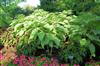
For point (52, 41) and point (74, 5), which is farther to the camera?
point (74, 5)

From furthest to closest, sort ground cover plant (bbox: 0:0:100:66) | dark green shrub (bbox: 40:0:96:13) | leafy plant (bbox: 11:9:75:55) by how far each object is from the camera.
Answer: dark green shrub (bbox: 40:0:96:13)
leafy plant (bbox: 11:9:75:55)
ground cover plant (bbox: 0:0:100:66)

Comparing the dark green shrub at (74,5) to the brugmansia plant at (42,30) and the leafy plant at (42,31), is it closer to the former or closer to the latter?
the brugmansia plant at (42,30)

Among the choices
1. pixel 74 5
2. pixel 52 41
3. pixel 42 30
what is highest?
pixel 74 5

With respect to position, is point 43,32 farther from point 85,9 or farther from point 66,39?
point 85,9

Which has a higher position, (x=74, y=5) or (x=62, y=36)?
(x=74, y=5)

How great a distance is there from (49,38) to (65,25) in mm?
888

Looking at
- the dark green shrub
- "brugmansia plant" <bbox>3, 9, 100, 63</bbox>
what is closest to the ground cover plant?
"brugmansia plant" <bbox>3, 9, 100, 63</bbox>

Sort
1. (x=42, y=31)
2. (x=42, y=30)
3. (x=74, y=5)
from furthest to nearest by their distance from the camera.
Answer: (x=74, y=5) < (x=42, y=30) < (x=42, y=31)

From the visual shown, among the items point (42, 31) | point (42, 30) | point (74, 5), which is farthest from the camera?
point (74, 5)

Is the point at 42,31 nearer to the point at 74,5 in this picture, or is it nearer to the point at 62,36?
the point at 62,36

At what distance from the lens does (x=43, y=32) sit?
9.06 metres

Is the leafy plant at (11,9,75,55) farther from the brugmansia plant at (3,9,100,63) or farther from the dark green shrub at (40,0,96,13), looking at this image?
the dark green shrub at (40,0,96,13)

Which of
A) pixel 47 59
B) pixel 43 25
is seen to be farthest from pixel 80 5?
pixel 47 59

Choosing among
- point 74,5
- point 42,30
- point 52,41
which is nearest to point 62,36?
point 52,41
